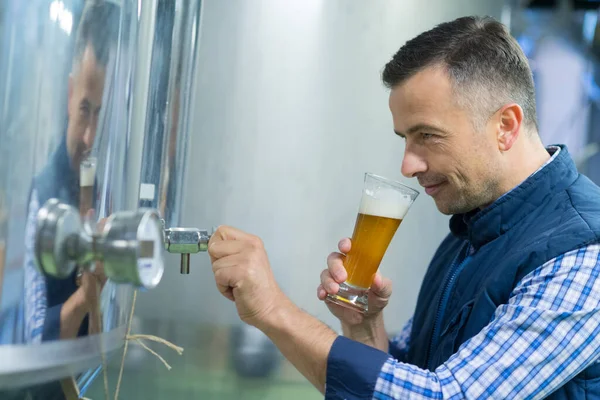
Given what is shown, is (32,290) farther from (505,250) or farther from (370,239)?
(505,250)

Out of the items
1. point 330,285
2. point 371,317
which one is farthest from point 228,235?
point 371,317

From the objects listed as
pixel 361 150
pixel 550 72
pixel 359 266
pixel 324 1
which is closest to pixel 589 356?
pixel 359 266

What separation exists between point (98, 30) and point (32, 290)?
0.71ft

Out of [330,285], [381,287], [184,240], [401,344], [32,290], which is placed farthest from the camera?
[401,344]

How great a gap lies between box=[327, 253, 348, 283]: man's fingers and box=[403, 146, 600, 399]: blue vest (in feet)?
0.54

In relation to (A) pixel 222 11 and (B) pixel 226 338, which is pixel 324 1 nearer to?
(A) pixel 222 11

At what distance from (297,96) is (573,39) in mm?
1173

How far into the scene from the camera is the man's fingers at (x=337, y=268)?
82 cm

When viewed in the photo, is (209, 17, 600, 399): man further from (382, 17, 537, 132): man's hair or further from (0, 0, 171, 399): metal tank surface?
(0, 0, 171, 399): metal tank surface

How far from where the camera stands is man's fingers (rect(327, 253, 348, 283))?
82 cm

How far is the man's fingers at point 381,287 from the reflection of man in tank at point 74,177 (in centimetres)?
53

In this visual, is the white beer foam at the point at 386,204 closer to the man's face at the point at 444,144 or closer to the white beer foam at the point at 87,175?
the man's face at the point at 444,144

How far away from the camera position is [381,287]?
999 millimetres

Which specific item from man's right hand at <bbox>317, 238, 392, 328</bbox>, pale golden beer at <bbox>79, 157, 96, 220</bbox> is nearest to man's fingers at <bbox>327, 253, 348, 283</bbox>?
man's right hand at <bbox>317, 238, 392, 328</bbox>
